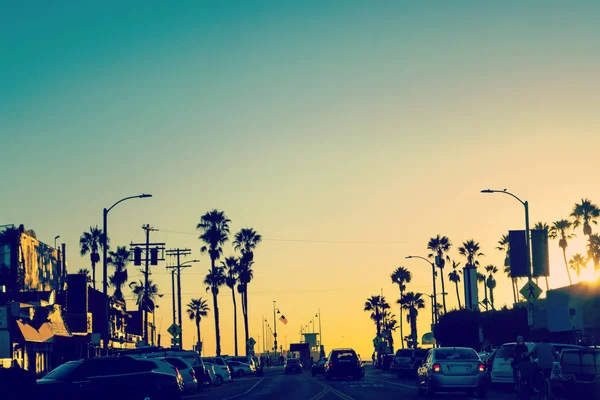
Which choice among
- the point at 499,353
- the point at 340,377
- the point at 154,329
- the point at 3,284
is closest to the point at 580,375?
the point at 499,353

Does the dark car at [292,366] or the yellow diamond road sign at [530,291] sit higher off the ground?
the yellow diamond road sign at [530,291]

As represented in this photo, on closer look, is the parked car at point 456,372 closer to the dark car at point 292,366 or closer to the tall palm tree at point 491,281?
the dark car at point 292,366

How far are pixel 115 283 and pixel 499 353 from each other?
98.6m

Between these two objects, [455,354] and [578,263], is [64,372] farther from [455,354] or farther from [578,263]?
[578,263]

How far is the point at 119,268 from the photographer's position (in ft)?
413

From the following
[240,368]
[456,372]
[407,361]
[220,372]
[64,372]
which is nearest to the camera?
[64,372]

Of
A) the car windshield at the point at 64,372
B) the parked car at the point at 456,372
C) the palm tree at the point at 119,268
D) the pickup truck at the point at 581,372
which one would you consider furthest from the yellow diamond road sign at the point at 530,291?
the palm tree at the point at 119,268

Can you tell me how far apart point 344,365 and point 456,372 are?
2394 centimetres

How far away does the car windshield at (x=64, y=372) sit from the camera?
72.6 feet

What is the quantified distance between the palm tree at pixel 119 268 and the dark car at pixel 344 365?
2905 inches

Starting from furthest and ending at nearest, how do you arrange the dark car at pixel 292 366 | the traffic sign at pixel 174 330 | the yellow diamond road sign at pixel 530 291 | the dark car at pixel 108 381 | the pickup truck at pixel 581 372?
the dark car at pixel 292 366 < the traffic sign at pixel 174 330 < the yellow diamond road sign at pixel 530 291 < the pickup truck at pixel 581 372 < the dark car at pixel 108 381

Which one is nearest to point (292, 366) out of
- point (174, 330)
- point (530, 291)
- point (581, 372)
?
point (174, 330)

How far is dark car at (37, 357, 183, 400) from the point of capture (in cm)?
2181

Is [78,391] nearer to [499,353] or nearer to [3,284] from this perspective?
[499,353]
